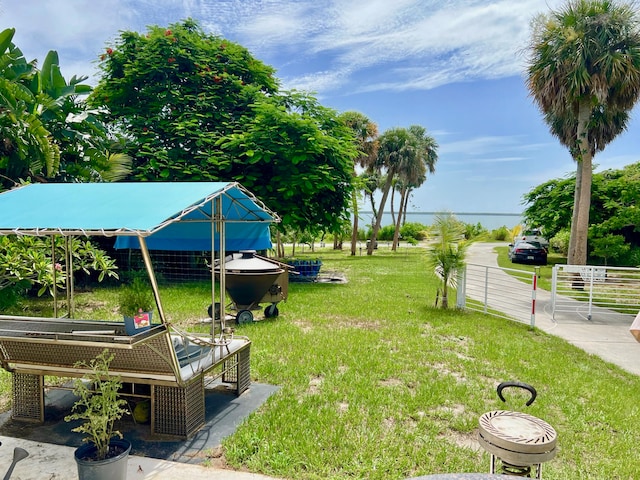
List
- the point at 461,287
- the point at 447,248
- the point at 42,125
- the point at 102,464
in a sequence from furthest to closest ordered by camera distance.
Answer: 1. the point at 461,287
2. the point at 447,248
3. the point at 42,125
4. the point at 102,464

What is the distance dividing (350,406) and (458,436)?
45.1 inches

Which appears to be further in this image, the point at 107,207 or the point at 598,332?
the point at 598,332

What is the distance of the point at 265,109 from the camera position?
44.0 ft

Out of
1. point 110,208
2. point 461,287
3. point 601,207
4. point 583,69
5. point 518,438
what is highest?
point 583,69

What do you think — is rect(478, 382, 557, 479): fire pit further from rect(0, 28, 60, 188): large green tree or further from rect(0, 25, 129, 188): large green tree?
rect(0, 28, 60, 188): large green tree

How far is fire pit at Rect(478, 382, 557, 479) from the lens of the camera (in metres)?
2.19

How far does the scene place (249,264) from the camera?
26.5 feet

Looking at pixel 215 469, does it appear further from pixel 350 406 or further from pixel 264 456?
pixel 350 406

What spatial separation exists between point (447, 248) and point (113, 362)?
25.4ft

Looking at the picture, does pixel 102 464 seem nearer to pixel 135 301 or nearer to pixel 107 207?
pixel 135 301

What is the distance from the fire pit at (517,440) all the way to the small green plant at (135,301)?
298cm

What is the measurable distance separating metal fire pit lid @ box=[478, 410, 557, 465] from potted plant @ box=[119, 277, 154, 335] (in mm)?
2831

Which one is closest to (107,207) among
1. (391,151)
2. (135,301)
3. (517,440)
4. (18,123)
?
(135,301)

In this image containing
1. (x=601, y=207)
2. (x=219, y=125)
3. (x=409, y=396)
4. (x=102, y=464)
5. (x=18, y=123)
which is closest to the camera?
(x=102, y=464)
